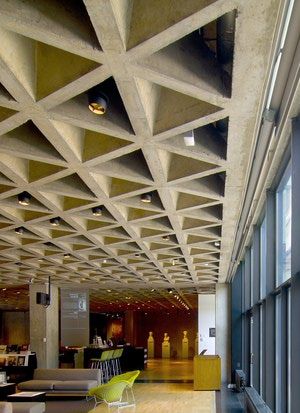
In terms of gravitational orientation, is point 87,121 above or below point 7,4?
below

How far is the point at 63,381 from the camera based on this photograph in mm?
13906

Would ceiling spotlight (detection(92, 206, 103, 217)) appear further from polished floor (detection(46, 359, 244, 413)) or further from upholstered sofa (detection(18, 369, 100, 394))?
upholstered sofa (detection(18, 369, 100, 394))

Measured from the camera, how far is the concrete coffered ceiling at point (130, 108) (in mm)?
3092

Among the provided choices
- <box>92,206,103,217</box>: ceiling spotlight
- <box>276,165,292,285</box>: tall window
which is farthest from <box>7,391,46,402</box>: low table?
<box>276,165,292,285</box>: tall window

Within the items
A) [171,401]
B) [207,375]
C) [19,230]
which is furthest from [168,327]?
[19,230]

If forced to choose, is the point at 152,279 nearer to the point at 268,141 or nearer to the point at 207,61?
the point at 268,141

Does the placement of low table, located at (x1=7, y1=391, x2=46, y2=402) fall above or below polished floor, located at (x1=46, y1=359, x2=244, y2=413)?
above

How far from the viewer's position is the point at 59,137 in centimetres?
477

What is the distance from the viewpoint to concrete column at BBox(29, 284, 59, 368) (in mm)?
18031

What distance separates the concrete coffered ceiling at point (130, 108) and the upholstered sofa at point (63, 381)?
5290 mm

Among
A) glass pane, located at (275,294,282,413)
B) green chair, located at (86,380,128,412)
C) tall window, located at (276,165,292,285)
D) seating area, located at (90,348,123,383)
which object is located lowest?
seating area, located at (90,348,123,383)

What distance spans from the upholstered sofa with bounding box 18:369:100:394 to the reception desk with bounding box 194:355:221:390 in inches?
144

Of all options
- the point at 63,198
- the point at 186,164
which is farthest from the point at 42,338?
the point at 186,164

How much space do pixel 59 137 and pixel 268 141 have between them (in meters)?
1.84
